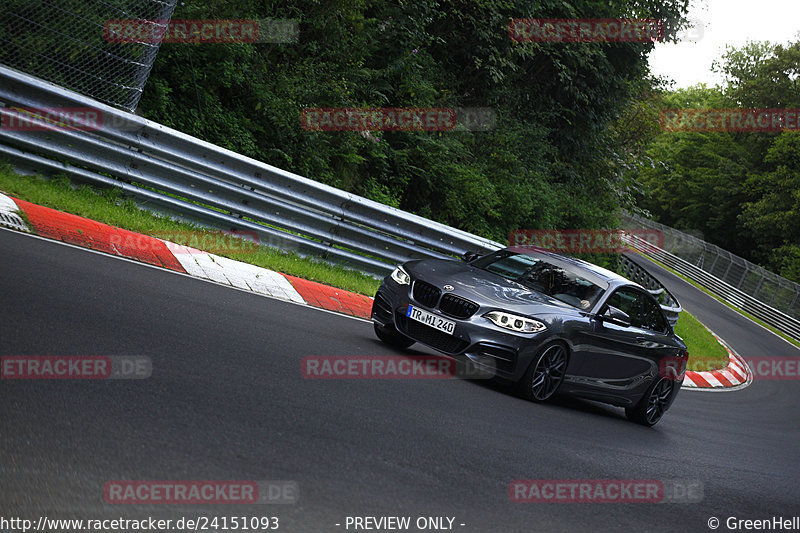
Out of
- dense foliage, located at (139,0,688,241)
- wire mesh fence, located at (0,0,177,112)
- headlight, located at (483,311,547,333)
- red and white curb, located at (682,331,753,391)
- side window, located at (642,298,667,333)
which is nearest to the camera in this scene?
headlight, located at (483,311,547,333)

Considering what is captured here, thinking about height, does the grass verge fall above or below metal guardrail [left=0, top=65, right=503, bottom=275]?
below

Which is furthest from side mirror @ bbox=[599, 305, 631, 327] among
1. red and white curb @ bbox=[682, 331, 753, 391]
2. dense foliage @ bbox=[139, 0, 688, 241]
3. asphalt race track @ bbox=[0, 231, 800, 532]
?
dense foliage @ bbox=[139, 0, 688, 241]

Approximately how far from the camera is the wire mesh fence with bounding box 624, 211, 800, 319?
45.6 metres

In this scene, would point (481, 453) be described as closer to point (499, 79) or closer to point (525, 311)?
point (525, 311)

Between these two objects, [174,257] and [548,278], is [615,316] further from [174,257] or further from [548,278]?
[174,257]

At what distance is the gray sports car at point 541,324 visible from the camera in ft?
26.2

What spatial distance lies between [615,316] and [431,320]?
212 cm

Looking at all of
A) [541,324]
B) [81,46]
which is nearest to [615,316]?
[541,324]

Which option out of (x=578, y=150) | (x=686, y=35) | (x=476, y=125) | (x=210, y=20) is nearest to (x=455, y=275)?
(x=210, y=20)

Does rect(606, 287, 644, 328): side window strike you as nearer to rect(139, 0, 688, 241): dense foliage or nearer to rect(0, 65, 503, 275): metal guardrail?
rect(0, 65, 503, 275): metal guardrail

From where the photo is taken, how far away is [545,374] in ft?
27.1

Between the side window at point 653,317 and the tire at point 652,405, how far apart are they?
0.62 meters

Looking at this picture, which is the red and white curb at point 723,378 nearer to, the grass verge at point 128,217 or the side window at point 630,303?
the side window at point 630,303

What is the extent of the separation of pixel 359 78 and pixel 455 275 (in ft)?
31.1
